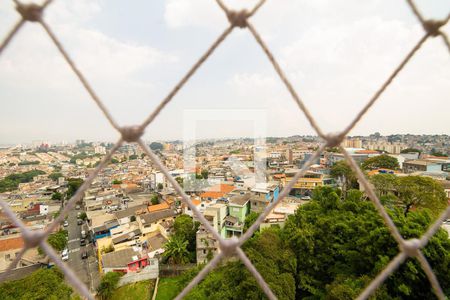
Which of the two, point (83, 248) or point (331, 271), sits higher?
point (331, 271)

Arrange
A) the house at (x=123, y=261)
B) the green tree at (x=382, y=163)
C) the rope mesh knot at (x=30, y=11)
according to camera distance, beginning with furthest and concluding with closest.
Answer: the green tree at (x=382, y=163), the house at (x=123, y=261), the rope mesh knot at (x=30, y=11)

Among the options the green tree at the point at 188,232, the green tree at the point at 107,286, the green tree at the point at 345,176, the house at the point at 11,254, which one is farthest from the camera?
the green tree at the point at 345,176

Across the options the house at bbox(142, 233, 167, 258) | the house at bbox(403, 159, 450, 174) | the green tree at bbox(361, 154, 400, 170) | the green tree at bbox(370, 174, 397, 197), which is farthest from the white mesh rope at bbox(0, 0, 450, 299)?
the house at bbox(403, 159, 450, 174)

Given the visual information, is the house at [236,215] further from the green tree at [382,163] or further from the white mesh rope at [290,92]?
the green tree at [382,163]

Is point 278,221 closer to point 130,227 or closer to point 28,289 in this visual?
point 130,227

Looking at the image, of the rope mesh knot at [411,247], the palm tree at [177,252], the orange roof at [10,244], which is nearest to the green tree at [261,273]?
the palm tree at [177,252]

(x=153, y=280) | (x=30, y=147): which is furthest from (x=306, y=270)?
(x=30, y=147)
